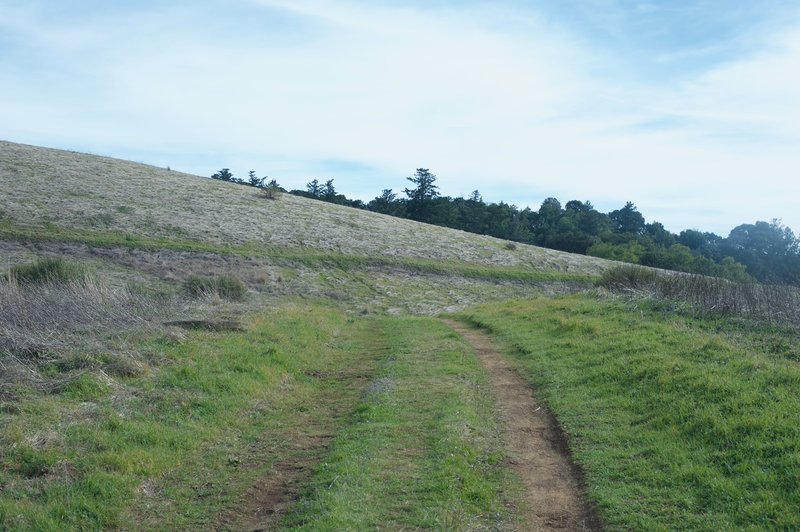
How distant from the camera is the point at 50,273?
63.4 feet

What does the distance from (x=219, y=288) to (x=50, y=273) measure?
7.09m

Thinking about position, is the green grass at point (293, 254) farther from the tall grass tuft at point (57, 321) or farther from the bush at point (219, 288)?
the tall grass tuft at point (57, 321)

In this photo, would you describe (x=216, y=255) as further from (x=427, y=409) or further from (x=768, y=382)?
(x=768, y=382)

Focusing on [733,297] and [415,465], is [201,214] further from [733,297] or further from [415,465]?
[415,465]

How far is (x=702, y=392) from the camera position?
9.90 meters

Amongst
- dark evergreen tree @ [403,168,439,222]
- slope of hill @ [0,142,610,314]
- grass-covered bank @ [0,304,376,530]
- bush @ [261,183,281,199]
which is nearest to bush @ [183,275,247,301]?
slope of hill @ [0,142,610,314]

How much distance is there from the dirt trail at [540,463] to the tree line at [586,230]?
47.7 meters

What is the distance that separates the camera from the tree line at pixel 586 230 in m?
62.0

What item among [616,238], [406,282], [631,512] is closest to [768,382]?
[631,512]

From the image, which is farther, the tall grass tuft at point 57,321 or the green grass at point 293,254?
the green grass at point 293,254

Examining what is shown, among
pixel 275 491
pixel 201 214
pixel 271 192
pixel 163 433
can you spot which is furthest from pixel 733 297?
pixel 271 192

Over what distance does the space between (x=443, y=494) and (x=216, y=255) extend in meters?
31.1

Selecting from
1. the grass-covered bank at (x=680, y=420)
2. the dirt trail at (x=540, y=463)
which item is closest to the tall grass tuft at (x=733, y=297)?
the grass-covered bank at (x=680, y=420)

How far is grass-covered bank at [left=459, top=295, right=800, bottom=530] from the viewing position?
6.83m
